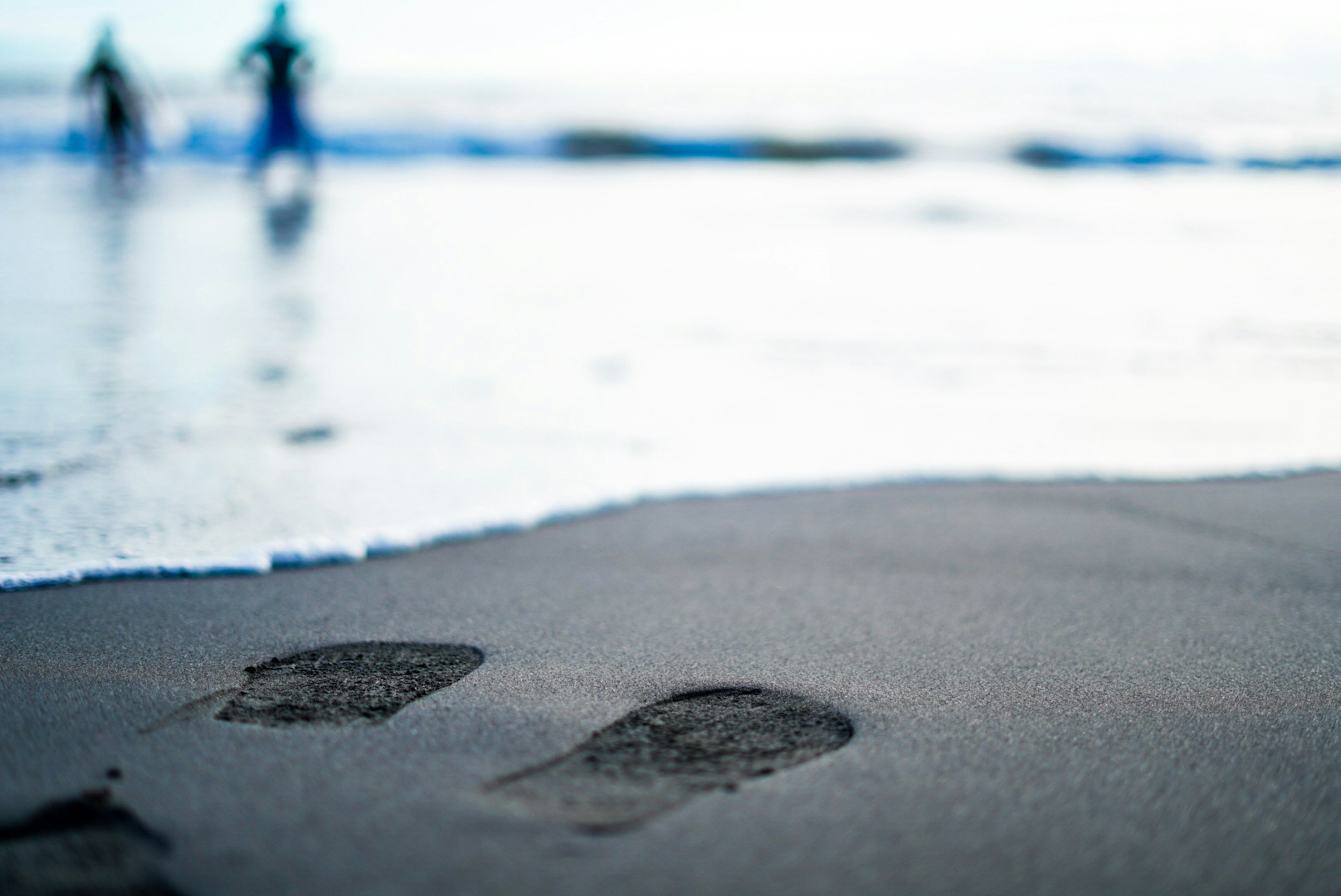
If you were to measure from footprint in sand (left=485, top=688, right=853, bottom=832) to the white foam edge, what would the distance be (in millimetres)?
886

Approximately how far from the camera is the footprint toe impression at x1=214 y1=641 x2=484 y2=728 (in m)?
1.48

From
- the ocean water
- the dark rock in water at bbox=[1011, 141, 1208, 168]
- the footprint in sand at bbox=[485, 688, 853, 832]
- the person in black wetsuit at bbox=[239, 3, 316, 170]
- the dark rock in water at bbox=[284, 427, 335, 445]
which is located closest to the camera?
the footprint in sand at bbox=[485, 688, 853, 832]

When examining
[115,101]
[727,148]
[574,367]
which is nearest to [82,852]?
[574,367]

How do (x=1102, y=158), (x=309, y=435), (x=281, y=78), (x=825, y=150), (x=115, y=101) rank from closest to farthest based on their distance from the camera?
(x=309, y=435) → (x=281, y=78) → (x=115, y=101) → (x=1102, y=158) → (x=825, y=150)

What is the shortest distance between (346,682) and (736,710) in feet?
1.93

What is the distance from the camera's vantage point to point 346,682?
62.8 inches

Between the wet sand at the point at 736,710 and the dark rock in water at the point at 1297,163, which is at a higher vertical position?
the dark rock in water at the point at 1297,163

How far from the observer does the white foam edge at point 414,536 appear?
1.99m

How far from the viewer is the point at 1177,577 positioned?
7.00 feet

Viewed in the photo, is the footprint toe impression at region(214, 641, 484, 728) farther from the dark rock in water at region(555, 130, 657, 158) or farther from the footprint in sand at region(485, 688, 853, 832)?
the dark rock in water at region(555, 130, 657, 158)

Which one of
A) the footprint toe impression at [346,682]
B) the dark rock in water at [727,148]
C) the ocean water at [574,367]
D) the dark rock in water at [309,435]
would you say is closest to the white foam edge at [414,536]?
the ocean water at [574,367]

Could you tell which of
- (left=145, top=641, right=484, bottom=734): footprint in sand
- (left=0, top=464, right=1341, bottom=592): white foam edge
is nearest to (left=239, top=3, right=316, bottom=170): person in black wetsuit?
(left=0, top=464, right=1341, bottom=592): white foam edge

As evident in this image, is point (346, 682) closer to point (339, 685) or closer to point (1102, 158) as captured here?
point (339, 685)

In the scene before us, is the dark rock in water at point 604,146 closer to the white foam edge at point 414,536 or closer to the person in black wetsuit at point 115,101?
the person in black wetsuit at point 115,101
